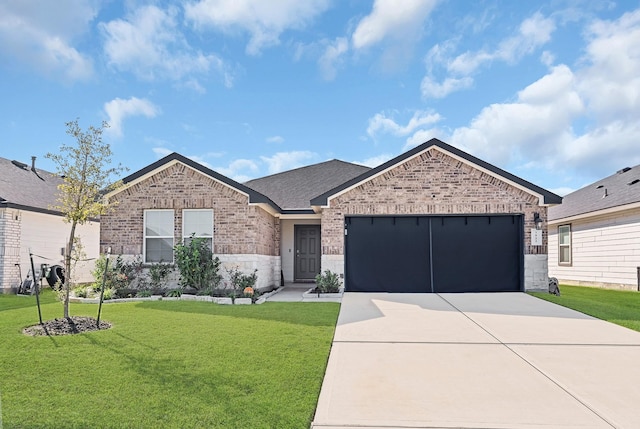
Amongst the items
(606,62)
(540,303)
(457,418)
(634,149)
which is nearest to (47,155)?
(457,418)

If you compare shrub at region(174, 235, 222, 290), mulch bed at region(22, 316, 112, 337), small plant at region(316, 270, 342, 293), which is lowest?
mulch bed at region(22, 316, 112, 337)

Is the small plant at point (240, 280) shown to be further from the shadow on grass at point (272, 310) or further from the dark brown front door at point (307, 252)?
the dark brown front door at point (307, 252)

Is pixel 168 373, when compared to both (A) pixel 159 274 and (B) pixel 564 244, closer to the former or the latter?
(A) pixel 159 274

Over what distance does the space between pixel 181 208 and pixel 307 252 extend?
5.21 m

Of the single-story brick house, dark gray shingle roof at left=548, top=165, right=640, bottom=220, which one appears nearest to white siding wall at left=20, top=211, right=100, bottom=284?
the single-story brick house

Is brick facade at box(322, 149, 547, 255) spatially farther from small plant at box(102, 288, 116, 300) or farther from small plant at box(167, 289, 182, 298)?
small plant at box(102, 288, 116, 300)

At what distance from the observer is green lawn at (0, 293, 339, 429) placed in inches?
135

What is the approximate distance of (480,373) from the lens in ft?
15.4

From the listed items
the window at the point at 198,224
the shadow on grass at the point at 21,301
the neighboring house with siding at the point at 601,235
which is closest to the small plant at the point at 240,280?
the window at the point at 198,224

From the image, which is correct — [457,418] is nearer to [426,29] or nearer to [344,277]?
[344,277]

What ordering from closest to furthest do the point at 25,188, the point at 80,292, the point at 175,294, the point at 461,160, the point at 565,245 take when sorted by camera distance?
the point at 175,294 → the point at 80,292 → the point at 461,160 → the point at 25,188 → the point at 565,245

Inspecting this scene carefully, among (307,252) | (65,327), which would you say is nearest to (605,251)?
(307,252)

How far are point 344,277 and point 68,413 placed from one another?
9.19 meters

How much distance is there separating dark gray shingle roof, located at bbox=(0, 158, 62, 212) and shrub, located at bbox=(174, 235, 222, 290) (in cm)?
414
